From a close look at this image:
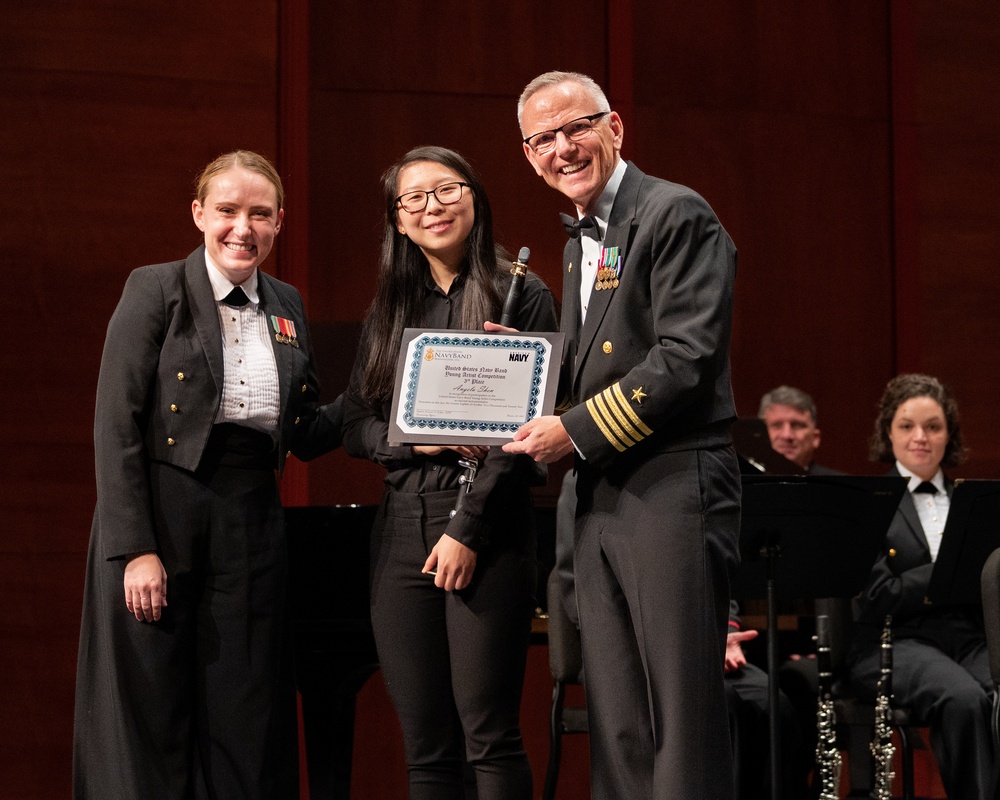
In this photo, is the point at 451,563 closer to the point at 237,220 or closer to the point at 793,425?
the point at 237,220

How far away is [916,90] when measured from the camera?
642 cm

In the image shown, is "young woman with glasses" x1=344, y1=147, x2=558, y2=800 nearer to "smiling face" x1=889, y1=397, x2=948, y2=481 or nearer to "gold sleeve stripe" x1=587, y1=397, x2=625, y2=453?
"gold sleeve stripe" x1=587, y1=397, x2=625, y2=453

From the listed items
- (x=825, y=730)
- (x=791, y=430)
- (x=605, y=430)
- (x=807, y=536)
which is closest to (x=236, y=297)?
(x=605, y=430)

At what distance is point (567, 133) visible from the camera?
2.49 metres

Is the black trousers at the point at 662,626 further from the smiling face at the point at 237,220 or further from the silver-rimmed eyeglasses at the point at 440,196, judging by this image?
the smiling face at the point at 237,220

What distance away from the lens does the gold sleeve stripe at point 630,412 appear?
7.38 feet

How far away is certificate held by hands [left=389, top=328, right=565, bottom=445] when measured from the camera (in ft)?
8.09

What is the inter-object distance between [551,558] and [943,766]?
1391 mm

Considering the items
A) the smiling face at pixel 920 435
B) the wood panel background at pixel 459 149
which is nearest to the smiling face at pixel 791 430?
the wood panel background at pixel 459 149

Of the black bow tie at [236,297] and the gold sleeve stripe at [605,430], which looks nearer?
the gold sleeve stripe at [605,430]

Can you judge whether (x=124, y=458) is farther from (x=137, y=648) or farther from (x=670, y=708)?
(x=670, y=708)

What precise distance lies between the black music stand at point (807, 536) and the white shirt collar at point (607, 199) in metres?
1.17

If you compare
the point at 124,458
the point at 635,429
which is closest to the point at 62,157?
the point at 124,458

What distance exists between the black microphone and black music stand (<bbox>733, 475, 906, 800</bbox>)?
109 centimetres
